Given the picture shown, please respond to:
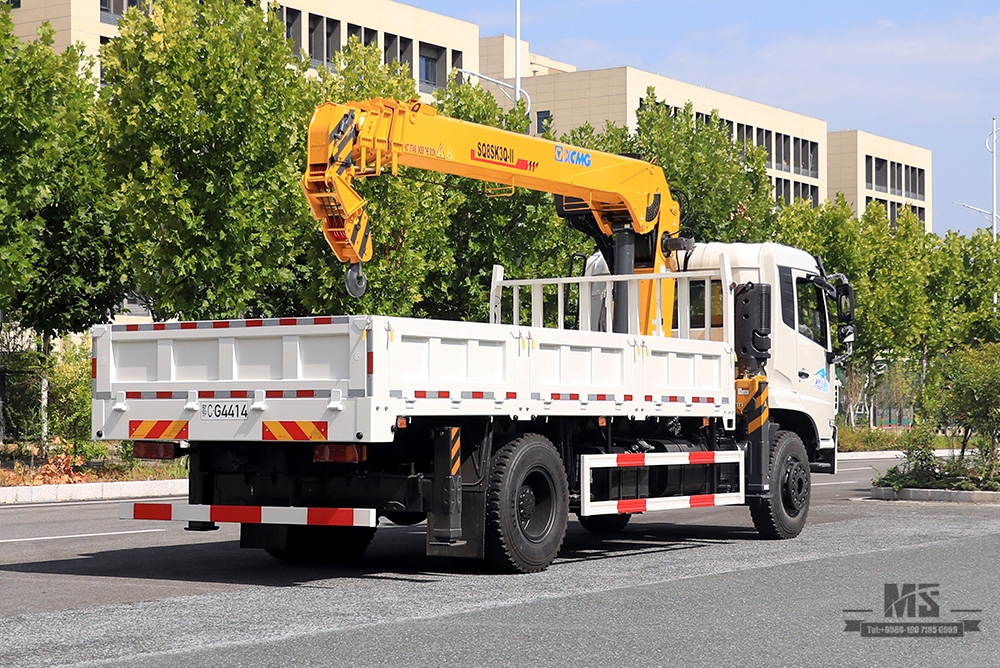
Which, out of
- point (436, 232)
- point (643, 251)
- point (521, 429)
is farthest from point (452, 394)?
point (436, 232)

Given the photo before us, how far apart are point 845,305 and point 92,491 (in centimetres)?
1203

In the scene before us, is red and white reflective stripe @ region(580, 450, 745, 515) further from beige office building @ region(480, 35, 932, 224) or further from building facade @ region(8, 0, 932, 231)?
beige office building @ region(480, 35, 932, 224)

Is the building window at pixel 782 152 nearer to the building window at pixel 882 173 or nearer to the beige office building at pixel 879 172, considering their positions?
the beige office building at pixel 879 172

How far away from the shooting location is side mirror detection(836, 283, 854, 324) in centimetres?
1720

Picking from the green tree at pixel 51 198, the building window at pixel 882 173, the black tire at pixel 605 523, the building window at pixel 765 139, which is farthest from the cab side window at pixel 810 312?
the building window at pixel 882 173

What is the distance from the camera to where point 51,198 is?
26516mm

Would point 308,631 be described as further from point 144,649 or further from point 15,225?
point 15,225

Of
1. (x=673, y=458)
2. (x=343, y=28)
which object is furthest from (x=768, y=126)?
(x=673, y=458)

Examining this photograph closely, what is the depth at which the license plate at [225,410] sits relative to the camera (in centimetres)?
1160

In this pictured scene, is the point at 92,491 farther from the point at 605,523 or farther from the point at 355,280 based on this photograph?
the point at 355,280

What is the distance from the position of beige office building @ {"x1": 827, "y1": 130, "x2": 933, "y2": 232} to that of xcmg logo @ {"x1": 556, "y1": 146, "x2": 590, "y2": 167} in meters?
83.2

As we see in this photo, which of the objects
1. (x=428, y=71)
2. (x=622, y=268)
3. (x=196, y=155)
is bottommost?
(x=622, y=268)

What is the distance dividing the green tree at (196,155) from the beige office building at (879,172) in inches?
2972

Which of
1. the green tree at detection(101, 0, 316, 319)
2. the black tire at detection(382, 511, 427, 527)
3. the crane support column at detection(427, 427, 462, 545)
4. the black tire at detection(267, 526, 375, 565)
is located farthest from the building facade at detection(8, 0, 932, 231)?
the crane support column at detection(427, 427, 462, 545)
